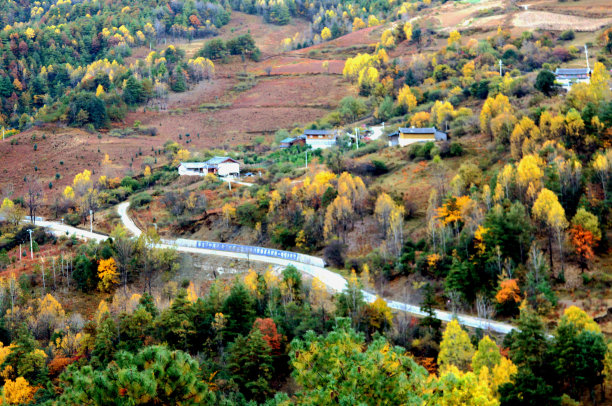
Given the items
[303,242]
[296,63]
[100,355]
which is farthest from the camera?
[296,63]

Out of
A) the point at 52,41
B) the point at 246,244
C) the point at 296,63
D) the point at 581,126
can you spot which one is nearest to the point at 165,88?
the point at 296,63

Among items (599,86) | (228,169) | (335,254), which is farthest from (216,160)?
(599,86)

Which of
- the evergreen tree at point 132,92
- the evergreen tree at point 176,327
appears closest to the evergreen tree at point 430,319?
the evergreen tree at point 176,327

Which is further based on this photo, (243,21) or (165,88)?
(243,21)

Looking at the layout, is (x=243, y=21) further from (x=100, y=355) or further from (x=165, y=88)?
(x=100, y=355)

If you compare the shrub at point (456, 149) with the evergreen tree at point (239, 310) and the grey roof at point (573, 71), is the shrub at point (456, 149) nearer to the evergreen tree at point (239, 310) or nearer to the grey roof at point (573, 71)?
the grey roof at point (573, 71)

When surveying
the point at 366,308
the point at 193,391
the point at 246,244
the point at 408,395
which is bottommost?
the point at 246,244

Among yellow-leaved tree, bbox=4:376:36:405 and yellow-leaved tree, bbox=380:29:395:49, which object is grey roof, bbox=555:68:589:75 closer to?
yellow-leaved tree, bbox=380:29:395:49

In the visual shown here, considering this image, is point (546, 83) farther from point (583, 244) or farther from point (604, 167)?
point (583, 244)
